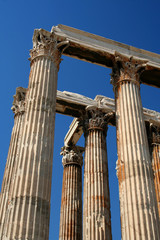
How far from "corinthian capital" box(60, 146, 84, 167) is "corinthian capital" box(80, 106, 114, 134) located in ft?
13.8

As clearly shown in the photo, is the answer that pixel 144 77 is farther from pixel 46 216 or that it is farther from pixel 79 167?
pixel 46 216

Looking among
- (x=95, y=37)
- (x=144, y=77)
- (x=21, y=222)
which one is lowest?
(x=21, y=222)

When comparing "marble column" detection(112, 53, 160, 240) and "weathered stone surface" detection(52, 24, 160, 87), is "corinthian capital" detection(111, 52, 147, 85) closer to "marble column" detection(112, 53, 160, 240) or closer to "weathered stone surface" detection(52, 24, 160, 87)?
"marble column" detection(112, 53, 160, 240)

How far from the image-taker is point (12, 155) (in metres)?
23.9

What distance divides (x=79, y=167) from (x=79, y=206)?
4310mm

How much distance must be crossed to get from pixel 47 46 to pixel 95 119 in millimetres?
9513

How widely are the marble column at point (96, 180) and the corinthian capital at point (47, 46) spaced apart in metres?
8.34

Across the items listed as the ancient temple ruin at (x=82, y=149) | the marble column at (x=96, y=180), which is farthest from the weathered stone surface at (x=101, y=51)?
the marble column at (x=96, y=180)

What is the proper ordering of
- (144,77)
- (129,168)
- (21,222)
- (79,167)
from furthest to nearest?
1. (79,167)
2. (144,77)
3. (129,168)
4. (21,222)

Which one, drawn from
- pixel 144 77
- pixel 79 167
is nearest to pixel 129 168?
pixel 144 77

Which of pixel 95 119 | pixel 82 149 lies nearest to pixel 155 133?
pixel 95 119

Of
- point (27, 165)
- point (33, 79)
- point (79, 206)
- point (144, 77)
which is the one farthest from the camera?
point (79, 206)

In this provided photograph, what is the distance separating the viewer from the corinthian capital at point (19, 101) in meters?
27.2

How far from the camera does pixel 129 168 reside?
723 inches
